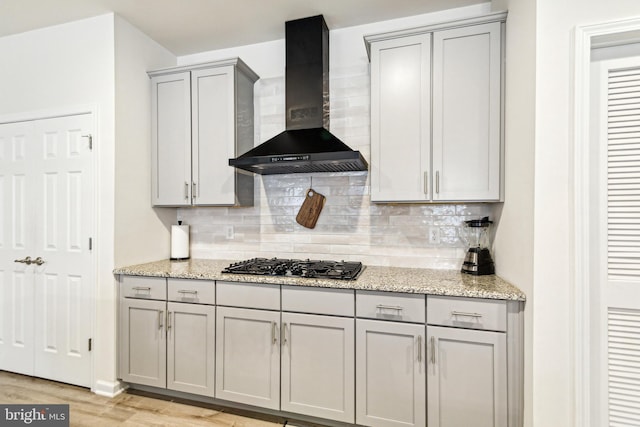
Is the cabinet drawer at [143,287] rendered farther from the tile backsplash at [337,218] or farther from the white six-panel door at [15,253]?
the white six-panel door at [15,253]

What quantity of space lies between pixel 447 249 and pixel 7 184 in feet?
12.1

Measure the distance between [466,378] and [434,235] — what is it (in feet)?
3.28

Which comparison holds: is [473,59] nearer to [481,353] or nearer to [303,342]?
[481,353]

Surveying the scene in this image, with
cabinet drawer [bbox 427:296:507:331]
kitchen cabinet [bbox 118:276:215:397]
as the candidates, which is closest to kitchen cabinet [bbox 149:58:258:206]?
kitchen cabinet [bbox 118:276:215:397]

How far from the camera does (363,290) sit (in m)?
1.89

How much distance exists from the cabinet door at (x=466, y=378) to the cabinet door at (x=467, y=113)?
2.77ft

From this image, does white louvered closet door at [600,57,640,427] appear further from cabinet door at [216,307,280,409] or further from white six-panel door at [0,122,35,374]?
white six-panel door at [0,122,35,374]

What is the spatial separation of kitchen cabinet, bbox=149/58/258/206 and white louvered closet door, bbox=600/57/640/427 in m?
2.31

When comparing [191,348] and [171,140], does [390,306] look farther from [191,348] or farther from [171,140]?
[171,140]

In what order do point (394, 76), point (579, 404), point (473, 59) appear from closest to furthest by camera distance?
1. point (579, 404)
2. point (473, 59)
3. point (394, 76)

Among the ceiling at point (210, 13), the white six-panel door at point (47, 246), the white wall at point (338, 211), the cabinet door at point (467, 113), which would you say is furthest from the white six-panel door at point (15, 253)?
the cabinet door at point (467, 113)

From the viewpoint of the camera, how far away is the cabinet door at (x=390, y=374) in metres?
1.80

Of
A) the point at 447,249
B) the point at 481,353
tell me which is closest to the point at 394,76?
the point at 447,249

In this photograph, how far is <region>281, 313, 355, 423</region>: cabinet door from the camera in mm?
1908
